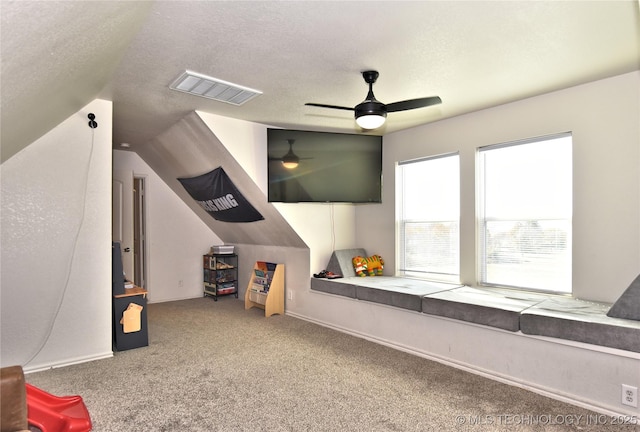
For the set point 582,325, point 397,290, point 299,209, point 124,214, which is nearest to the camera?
point 582,325

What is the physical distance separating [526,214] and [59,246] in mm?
4567

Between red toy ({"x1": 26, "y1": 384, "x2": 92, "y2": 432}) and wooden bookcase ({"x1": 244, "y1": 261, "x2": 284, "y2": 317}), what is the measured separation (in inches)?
→ 111

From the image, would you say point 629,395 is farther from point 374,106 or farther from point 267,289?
point 267,289

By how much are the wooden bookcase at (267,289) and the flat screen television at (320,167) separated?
128cm

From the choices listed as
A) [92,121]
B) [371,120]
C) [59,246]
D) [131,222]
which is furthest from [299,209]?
[131,222]

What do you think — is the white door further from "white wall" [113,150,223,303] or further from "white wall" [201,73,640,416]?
"white wall" [201,73,640,416]

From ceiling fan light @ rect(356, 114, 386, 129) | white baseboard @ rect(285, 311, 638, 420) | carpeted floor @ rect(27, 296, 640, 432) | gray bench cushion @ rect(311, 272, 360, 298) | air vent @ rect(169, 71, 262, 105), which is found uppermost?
air vent @ rect(169, 71, 262, 105)

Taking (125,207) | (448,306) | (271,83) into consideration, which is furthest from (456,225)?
(125,207)

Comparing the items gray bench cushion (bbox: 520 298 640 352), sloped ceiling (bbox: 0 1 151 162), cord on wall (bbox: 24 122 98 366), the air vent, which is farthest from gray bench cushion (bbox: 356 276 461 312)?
sloped ceiling (bbox: 0 1 151 162)

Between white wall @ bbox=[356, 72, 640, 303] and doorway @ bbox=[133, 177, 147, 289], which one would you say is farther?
doorway @ bbox=[133, 177, 147, 289]

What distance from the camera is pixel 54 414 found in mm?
2252

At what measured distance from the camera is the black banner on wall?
16.2ft

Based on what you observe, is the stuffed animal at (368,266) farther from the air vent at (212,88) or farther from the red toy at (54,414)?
the red toy at (54,414)

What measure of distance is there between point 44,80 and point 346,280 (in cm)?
355
